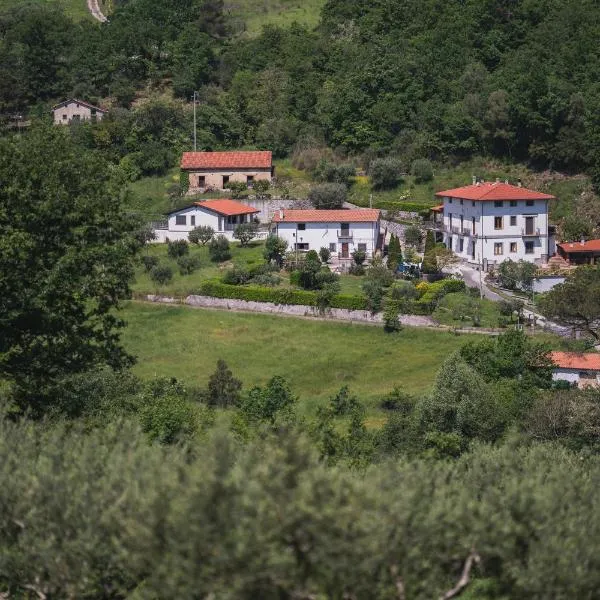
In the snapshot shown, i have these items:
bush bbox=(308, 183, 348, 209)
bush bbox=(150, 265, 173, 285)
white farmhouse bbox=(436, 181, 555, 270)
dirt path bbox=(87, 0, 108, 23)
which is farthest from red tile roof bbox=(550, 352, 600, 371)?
dirt path bbox=(87, 0, 108, 23)

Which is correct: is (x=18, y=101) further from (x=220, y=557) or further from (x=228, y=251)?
(x=220, y=557)

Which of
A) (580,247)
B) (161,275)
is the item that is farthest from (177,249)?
(580,247)

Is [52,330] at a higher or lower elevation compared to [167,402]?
higher

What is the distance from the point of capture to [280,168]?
79.6 m

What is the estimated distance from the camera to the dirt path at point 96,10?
11749cm

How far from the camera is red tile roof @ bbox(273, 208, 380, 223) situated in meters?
65.3

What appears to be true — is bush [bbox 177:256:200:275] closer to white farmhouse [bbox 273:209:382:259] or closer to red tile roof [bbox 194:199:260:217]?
white farmhouse [bbox 273:209:382:259]

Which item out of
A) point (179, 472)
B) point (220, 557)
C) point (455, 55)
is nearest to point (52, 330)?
point (179, 472)

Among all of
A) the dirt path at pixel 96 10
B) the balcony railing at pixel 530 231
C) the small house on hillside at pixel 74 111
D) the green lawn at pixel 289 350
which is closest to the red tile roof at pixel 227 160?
the small house on hillside at pixel 74 111

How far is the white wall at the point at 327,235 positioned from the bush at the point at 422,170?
35.2 ft

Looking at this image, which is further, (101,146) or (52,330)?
(101,146)

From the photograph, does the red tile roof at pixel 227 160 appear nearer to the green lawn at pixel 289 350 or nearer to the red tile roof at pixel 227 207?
the red tile roof at pixel 227 207

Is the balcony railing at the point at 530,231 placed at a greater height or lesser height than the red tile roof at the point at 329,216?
lesser

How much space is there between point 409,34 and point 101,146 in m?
27.8
